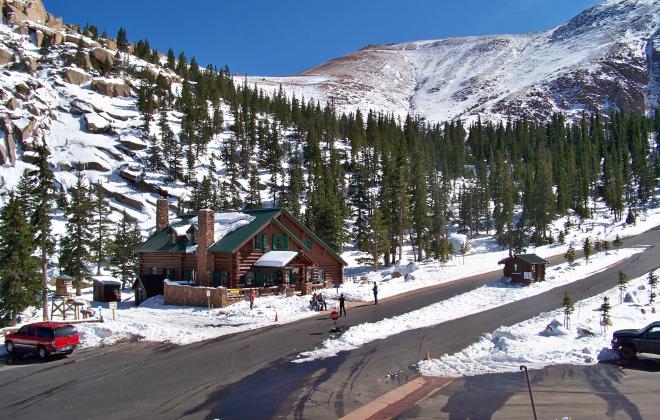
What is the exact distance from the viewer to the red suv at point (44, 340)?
21844 millimetres

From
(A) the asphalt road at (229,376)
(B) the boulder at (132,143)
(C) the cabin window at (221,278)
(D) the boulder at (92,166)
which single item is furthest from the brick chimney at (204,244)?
(B) the boulder at (132,143)

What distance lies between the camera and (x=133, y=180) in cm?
8831

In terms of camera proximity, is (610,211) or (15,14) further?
(15,14)

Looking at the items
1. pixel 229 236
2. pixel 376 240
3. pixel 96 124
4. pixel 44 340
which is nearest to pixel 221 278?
pixel 229 236

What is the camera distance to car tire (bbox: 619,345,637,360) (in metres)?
17.8

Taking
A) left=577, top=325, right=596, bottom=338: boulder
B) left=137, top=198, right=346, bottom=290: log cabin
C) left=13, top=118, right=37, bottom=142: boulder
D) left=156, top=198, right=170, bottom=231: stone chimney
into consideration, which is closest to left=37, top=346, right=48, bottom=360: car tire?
left=137, top=198, right=346, bottom=290: log cabin

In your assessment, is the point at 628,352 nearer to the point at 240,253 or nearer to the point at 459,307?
the point at 459,307

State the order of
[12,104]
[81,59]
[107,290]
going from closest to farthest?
[107,290], [12,104], [81,59]

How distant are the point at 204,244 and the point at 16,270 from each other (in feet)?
46.0

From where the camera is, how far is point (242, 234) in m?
41.9

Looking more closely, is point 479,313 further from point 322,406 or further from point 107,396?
point 107,396

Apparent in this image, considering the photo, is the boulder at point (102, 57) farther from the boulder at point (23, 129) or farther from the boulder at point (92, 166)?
the boulder at point (92, 166)

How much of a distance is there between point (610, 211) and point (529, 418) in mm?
104492

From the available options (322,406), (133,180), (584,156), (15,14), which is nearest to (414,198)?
(133,180)
